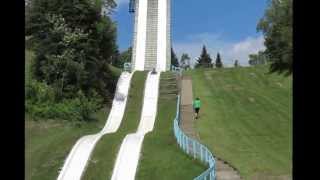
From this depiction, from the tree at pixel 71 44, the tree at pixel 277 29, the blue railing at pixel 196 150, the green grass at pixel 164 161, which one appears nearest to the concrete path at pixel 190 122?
the blue railing at pixel 196 150

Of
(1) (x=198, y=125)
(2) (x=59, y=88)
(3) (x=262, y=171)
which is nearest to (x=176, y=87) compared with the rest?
(2) (x=59, y=88)

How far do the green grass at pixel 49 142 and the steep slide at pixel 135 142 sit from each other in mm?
2422

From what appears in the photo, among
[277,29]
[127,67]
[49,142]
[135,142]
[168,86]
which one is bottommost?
[49,142]

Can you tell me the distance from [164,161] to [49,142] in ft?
24.9

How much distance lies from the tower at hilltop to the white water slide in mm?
15672

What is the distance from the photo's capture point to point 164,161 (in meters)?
26.9

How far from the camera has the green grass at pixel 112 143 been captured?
2616 centimetres

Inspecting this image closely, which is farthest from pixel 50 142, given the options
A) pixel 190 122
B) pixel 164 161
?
pixel 190 122

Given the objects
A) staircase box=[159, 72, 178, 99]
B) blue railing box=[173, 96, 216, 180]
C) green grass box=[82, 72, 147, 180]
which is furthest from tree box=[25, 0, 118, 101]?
blue railing box=[173, 96, 216, 180]

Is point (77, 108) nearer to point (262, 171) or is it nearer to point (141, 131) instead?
point (141, 131)

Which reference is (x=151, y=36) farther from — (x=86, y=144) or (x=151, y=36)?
(x=86, y=144)

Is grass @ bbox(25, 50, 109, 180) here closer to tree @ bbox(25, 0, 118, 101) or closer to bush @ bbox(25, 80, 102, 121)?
bush @ bbox(25, 80, 102, 121)

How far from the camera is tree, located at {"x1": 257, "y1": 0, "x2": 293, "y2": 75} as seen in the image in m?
53.4
